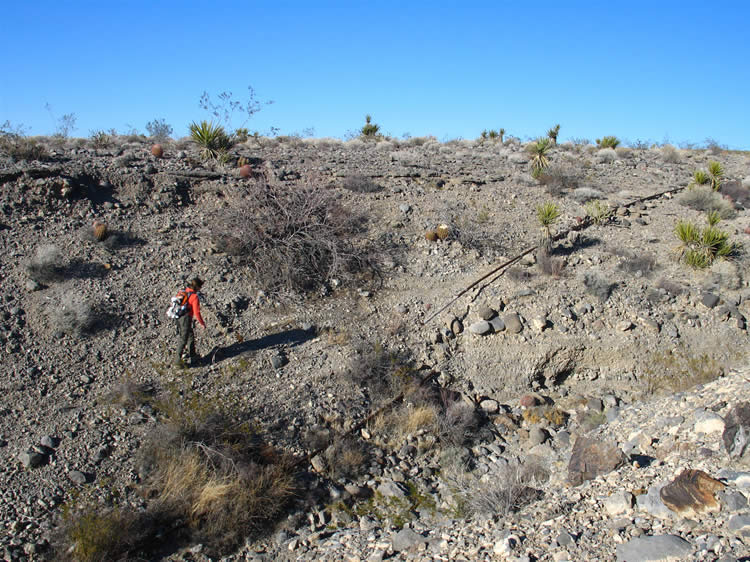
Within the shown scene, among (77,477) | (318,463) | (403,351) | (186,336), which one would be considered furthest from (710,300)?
(77,477)

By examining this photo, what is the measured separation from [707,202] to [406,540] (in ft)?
47.0

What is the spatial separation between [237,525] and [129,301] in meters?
4.85

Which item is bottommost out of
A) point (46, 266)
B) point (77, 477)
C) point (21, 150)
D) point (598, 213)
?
point (77, 477)

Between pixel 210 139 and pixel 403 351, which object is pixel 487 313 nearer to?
pixel 403 351

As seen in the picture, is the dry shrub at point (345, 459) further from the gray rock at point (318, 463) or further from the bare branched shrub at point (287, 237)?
the bare branched shrub at point (287, 237)

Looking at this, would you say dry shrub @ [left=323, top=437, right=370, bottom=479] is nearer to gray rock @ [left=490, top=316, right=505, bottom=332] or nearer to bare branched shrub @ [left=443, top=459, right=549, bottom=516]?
bare branched shrub @ [left=443, top=459, right=549, bottom=516]

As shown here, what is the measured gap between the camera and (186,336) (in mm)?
8508

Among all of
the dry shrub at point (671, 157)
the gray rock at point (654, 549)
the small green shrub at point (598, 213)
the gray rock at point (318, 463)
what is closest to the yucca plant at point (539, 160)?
the small green shrub at point (598, 213)

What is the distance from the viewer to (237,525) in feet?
21.5

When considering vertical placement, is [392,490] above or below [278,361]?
below

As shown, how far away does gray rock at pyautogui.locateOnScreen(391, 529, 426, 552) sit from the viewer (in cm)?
606

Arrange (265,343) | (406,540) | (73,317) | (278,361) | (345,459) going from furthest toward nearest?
(265,343)
(278,361)
(73,317)
(345,459)
(406,540)

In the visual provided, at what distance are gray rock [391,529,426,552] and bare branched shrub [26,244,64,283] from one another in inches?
294

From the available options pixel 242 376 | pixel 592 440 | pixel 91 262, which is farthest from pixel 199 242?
pixel 592 440
